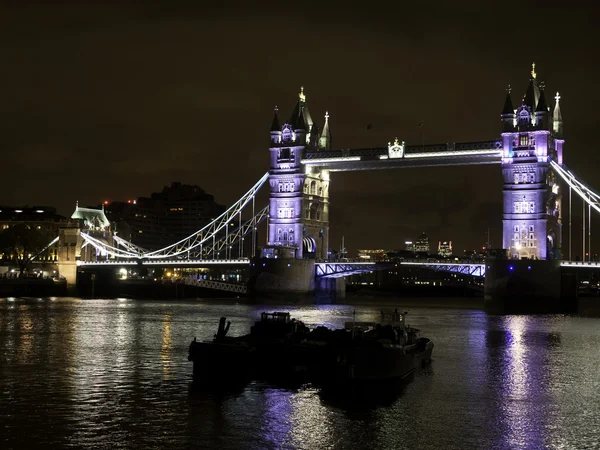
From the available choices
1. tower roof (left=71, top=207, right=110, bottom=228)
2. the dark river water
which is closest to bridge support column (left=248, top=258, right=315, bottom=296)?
tower roof (left=71, top=207, right=110, bottom=228)

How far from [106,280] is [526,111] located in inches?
2146

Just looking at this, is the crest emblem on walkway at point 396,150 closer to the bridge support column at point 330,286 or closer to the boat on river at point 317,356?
the bridge support column at point 330,286

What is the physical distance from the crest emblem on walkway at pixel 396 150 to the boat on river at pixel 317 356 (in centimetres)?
5110

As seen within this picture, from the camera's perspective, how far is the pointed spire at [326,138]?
98812 millimetres

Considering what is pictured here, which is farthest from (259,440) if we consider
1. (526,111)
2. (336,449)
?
(526,111)

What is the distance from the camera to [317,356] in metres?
32.3

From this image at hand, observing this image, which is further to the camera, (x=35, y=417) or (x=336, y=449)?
(x=35, y=417)

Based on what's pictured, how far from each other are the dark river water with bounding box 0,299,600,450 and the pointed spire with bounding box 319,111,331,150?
55377 millimetres

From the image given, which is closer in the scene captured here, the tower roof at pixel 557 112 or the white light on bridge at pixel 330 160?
the tower roof at pixel 557 112

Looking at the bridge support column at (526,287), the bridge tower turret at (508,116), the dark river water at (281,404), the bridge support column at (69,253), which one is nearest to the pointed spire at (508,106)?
the bridge tower turret at (508,116)

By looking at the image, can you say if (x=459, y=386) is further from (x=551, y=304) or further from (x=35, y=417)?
(x=551, y=304)

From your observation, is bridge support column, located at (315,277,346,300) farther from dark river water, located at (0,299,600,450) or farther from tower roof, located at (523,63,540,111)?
dark river water, located at (0,299,600,450)

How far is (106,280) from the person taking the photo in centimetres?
11006

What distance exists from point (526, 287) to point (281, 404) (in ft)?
173
